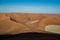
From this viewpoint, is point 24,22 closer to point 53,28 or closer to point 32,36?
point 32,36

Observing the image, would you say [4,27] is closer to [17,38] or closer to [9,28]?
[9,28]

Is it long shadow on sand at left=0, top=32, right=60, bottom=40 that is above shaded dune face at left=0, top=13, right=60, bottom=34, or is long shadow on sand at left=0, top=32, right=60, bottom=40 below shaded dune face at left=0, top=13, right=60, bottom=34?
below

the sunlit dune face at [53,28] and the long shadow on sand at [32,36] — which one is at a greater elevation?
the sunlit dune face at [53,28]

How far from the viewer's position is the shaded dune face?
132 cm

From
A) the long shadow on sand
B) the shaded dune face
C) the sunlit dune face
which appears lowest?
the long shadow on sand

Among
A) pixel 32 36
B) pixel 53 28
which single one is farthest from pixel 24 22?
pixel 53 28

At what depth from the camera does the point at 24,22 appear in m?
1.41

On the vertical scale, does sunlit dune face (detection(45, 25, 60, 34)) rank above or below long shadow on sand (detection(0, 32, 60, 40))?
above

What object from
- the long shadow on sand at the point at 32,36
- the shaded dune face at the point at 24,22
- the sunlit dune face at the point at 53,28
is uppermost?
the shaded dune face at the point at 24,22

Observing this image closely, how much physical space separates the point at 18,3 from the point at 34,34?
1.31ft

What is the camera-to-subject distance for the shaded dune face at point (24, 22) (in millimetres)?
1320

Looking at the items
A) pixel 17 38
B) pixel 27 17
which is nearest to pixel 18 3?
pixel 27 17

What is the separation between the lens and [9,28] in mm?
1327

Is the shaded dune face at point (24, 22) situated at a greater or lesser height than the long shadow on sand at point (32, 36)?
greater
